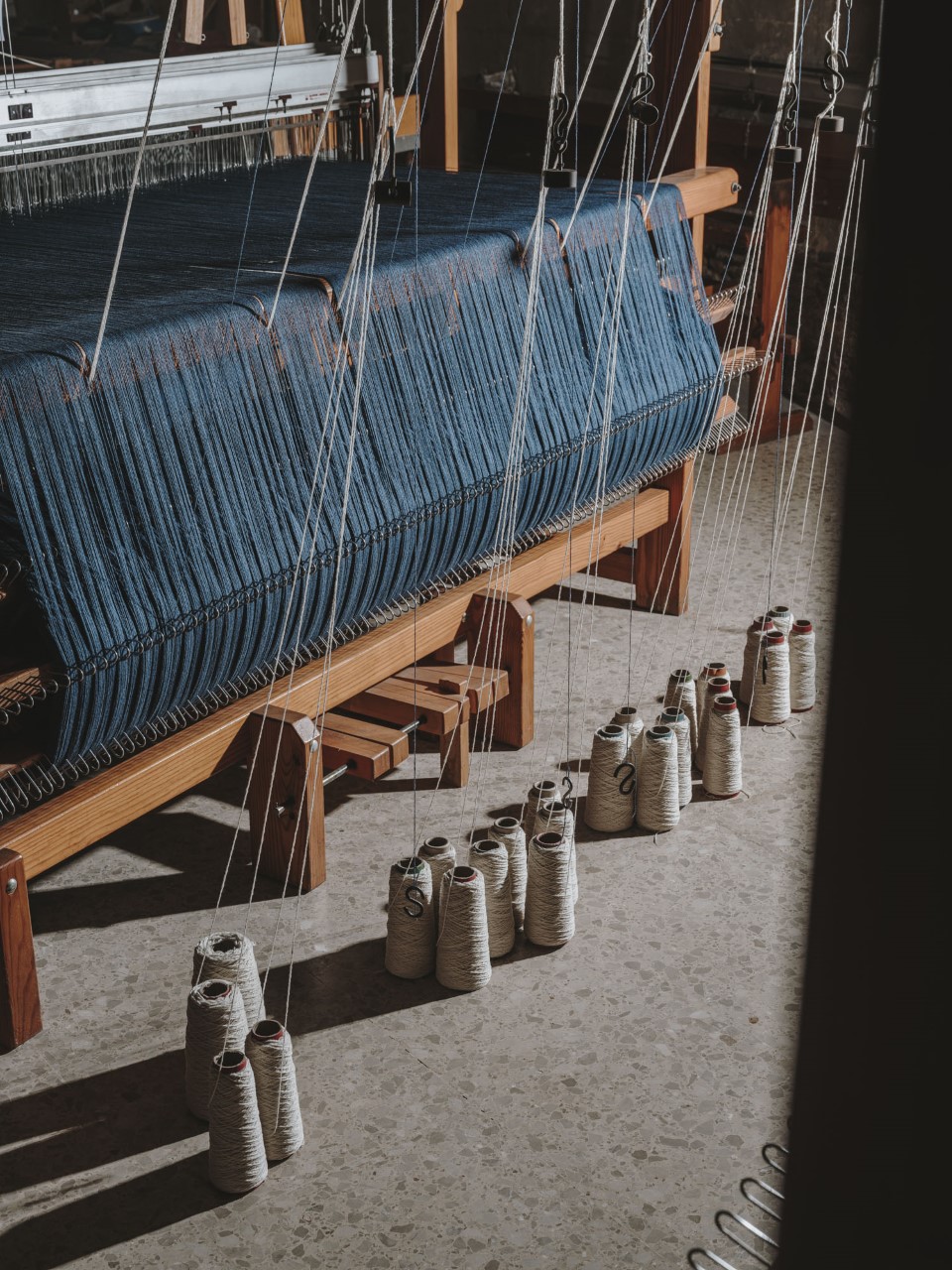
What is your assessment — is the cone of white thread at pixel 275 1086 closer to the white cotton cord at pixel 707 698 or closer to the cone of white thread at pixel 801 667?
the white cotton cord at pixel 707 698

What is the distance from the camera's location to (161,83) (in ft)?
11.3

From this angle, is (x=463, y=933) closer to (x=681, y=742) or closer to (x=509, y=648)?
(x=681, y=742)

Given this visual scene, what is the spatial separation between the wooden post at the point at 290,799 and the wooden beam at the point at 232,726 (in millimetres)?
61

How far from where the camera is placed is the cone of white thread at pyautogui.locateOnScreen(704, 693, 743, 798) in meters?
3.25

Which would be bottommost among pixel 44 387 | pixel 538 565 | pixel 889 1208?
pixel 538 565

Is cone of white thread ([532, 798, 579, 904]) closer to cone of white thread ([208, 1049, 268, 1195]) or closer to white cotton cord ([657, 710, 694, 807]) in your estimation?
white cotton cord ([657, 710, 694, 807])

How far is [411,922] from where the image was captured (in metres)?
2.59

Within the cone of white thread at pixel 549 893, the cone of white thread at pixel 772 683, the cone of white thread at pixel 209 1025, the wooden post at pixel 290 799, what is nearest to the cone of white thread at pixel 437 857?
the cone of white thread at pixel 549 893

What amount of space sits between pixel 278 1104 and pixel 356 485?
1286 millimetres

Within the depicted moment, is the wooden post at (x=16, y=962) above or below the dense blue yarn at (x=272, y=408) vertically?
below

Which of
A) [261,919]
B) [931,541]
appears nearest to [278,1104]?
[261,919]

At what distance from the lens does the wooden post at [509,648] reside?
11.1ft

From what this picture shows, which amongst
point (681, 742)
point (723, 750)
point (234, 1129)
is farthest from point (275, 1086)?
point (723, 750)

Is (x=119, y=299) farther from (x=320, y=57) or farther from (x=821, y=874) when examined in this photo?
(x=821, y=874)
